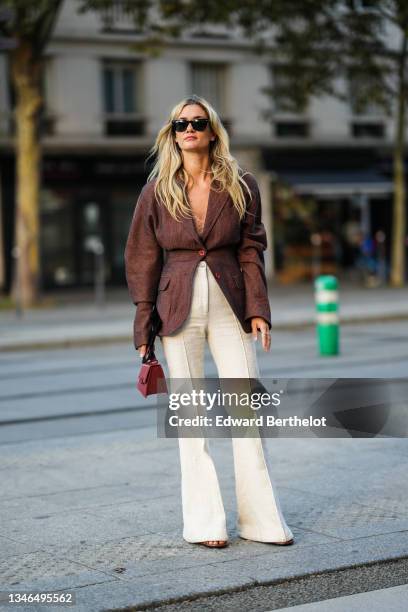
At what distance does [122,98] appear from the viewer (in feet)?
104

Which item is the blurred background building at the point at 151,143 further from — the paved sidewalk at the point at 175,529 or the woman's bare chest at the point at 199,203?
the woman's bare chest at the point at 199,203

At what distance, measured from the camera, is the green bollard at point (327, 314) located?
1370 centimetres

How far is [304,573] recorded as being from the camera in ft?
16.0

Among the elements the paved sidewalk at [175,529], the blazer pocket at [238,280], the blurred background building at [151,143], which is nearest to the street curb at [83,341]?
the paved sidewalk at [175,529]

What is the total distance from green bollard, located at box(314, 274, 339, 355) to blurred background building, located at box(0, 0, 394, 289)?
15.5m

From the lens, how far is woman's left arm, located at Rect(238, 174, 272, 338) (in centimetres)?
529

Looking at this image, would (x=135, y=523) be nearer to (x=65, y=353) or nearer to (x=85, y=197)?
(x=65, y=353)

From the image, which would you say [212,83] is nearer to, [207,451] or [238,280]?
[238,280]

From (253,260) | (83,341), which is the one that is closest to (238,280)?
(253,260)

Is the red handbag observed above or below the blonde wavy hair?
below

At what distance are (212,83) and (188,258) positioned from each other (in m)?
28.5

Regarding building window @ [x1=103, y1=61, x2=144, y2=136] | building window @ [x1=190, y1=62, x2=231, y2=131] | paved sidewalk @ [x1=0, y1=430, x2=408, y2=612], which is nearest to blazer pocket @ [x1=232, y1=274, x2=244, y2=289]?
paved sidewalk @ [x1=0, y1=430, x2=408, y2=612]

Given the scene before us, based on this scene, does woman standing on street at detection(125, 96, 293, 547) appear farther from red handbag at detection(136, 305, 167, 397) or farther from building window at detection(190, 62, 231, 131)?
building window at detection(190, 62, 231, 131)

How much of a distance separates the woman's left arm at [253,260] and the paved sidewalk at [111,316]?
1158cm
